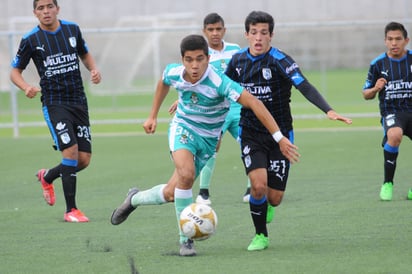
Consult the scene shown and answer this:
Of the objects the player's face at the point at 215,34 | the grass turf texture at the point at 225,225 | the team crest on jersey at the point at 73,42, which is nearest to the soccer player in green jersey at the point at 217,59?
the player's face at the point at 215,34

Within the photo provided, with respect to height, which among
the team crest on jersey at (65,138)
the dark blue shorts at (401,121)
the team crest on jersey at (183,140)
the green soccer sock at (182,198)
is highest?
the team crest on jersey at (183,140)

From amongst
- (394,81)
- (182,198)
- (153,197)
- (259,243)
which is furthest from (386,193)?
(182,198)

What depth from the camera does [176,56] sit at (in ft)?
97.8

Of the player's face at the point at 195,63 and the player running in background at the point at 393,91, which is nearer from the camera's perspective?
the player's face at the point at 195,63

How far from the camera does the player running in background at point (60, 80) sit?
889 centimetres

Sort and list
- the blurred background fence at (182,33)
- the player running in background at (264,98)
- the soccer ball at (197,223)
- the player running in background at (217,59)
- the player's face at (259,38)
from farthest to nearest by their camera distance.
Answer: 1. the blurred background fence at (182,33)
2. the player running in background at (217,59)
3. the player's face at (259,38)
4. the player running in background at (264,98)
5. the soccer ball at (197,223)

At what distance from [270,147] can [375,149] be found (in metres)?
7.40

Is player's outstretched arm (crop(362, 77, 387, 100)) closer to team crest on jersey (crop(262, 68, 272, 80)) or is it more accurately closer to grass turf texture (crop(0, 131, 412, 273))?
grass turf texture (crop(0, 131, 412, 273))

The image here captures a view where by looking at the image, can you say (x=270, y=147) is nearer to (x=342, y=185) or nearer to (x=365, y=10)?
(x=342, y=185)

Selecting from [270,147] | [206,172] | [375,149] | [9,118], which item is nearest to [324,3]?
[9,118]

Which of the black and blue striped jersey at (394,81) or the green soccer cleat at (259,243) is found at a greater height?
the black and blue striped jersey at (394,81)

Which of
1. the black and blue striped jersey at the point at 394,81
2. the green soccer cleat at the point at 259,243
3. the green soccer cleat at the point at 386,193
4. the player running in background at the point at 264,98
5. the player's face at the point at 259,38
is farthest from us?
the black and blue striped jersey at the point at 394,81

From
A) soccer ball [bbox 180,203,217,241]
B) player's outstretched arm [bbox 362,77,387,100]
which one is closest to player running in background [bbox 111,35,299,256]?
soccer ball [bbox 180,203,217,241]

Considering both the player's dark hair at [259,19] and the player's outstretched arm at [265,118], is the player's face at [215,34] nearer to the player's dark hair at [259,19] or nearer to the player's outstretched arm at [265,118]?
the player's dark hair at [259,19]
